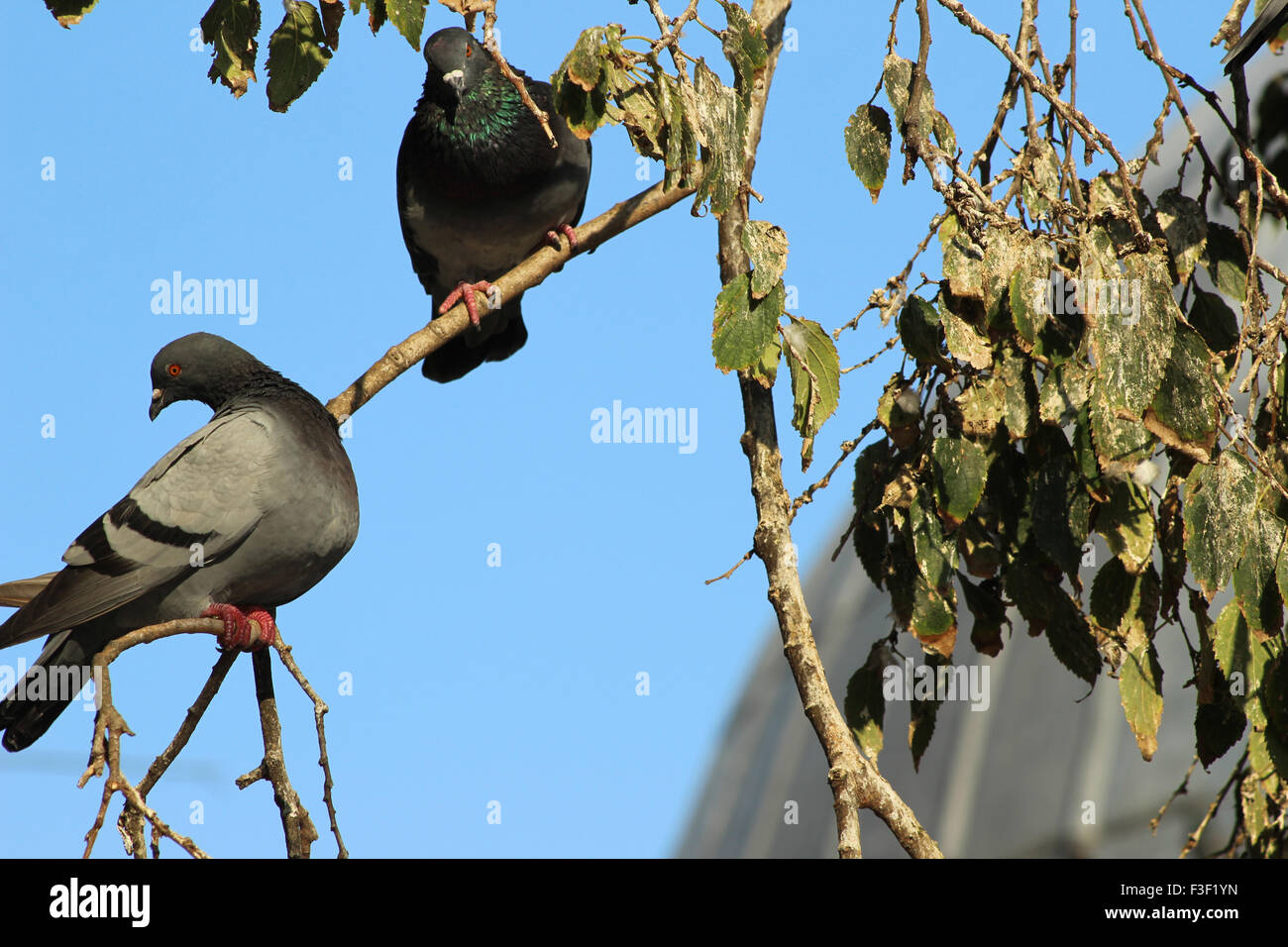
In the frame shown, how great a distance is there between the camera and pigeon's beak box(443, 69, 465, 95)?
22.7 ft

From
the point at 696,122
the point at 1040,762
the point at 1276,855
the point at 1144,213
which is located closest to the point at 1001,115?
the point at 1144,213

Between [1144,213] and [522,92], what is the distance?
2.12 meters

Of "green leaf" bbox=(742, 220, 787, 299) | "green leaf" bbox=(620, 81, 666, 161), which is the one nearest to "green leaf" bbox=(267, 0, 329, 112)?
"green leaf" bbox=(620, 81, 666, 161)

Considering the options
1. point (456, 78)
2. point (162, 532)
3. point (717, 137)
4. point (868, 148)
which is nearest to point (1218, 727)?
point (868, 148)

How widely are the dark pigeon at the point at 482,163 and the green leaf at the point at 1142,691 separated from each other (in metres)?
3.91

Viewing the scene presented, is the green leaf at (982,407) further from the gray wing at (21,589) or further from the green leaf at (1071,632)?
the gray wing at (21,589)

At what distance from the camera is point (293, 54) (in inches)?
178

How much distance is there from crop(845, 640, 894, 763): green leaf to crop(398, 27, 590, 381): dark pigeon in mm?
3262

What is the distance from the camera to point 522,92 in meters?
3.56

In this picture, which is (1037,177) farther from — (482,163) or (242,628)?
(482,163)

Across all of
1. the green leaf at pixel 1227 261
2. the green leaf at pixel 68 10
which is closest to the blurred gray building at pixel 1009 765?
the green leaf at pixel 1227 261

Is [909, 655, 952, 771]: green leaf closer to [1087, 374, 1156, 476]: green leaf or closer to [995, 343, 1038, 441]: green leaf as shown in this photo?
[995, 343, 1038, 441]: green leaf

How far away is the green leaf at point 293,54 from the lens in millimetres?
4492
